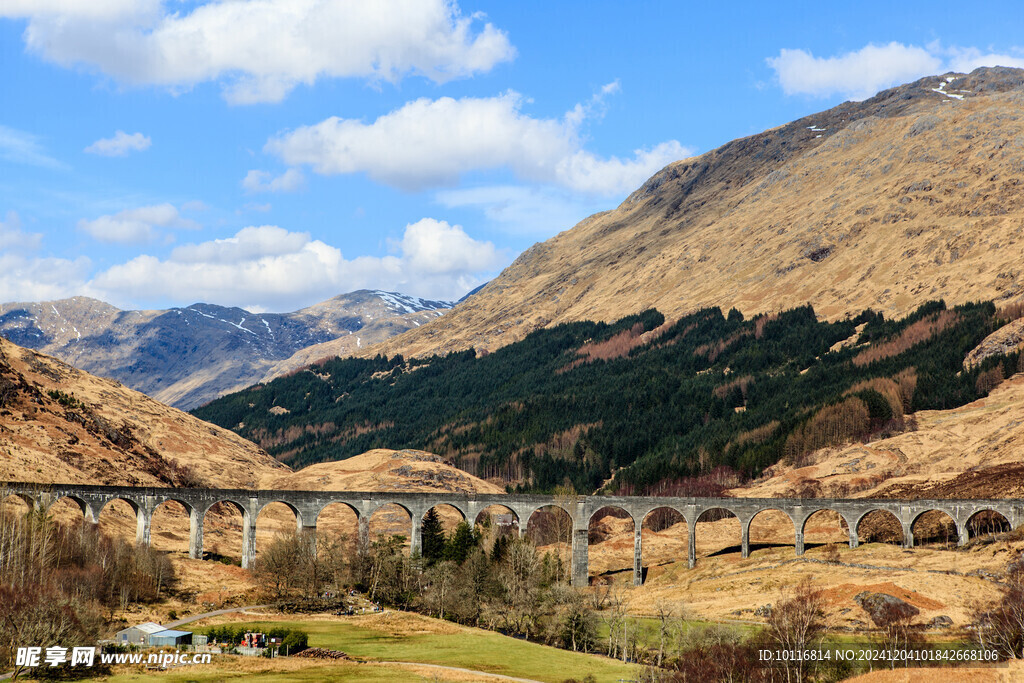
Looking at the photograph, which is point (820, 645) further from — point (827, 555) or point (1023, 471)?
point (1023, 471)

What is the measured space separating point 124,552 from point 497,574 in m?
38.5

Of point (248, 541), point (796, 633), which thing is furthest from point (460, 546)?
point (796, 633)

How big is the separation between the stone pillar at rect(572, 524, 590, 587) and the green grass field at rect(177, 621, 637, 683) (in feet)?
112

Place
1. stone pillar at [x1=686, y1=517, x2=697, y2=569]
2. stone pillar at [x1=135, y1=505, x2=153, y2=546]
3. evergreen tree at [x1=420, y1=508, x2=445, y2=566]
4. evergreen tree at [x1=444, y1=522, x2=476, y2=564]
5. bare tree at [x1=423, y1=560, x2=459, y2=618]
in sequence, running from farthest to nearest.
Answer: stone pillar at [x1=686, y1=517, x2=697, y2=569]
evergreen tree at [x1=420, y1=508, x2=445, y2=566]
stone pillar at [x1=135, y1=505, x2=153, y2=546]
evergreen tree at [x1=444, y1=522, x2=476, y2=564]
bare tree at [x1=423, y1=560, x2=459, y2=618]

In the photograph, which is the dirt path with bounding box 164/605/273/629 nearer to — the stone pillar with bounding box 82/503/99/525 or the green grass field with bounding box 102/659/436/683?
the green grass field with bounding box 102/659/436/683

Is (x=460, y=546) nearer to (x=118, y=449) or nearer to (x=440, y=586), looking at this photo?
(x=440, y=586)

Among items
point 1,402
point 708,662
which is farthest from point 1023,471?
point 1,402

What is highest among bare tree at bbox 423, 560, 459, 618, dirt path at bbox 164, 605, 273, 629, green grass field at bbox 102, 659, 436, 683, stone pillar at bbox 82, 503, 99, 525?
stone pillar at bbox 82, 503, 99, 525

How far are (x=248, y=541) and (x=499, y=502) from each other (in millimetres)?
33309

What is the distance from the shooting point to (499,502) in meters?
129

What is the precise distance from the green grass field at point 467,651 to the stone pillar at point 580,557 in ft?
112

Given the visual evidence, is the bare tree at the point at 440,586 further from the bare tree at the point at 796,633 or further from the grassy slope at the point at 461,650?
the bare tree at the point at 796,633

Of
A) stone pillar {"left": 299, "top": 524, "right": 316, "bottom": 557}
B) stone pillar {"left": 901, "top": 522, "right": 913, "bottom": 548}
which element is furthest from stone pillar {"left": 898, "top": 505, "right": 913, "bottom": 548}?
stone pillar {"left": 299, "top": 524, "right": 316, "bottom": 557}

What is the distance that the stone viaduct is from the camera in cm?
11244
